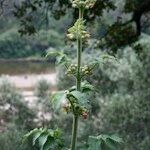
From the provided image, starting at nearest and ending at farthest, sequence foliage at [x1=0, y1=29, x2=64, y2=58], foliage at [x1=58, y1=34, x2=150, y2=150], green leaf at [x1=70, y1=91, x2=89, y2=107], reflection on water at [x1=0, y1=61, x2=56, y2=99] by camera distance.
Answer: green leaf at [x1=70, y1=91, x2=89, y2=107] → foliage at [x1=58, y1=34, x2=150, y2=150] → reflection on water at [x1=0, y1=61, x2=56, y2=99] → foliage at [x1=0, y1=29, x2=64, y2=58]

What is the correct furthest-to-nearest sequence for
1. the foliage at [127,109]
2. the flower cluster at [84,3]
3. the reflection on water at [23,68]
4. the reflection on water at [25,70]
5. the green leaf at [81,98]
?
the reflection on water at [23,68] < the reflection on water at [25,70] < the foliage at [127,109] < the flower cluster at [84,3] < the green leaf at [81,98]

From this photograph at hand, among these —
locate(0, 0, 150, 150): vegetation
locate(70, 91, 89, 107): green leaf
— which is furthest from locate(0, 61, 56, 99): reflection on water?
locate(70, 91, 89, 107): green leaf

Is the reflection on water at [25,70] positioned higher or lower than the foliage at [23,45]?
lower

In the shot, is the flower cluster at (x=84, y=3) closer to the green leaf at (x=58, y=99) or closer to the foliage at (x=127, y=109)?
the green leaf at (x=58, y=99)

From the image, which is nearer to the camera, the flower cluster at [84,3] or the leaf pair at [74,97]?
the leaf pair at [74,97]

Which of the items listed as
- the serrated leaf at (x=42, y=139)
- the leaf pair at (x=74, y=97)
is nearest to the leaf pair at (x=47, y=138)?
the serrated leaf at (x=42, y=139)

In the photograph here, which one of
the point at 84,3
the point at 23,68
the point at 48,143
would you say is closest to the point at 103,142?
the point at 48,143

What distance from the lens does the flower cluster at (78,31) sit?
329 cm

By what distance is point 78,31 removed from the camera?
330 centimetres

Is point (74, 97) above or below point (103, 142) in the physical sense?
above

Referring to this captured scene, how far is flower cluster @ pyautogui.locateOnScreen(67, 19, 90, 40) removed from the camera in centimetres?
329

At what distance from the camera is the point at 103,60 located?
133 inches

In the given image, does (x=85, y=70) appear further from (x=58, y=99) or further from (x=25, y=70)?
(x=25, y=70)

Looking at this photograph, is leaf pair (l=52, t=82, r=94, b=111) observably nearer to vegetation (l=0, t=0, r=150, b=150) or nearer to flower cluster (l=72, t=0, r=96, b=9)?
vegetation (l=0, t=0, r=150, b=150)
